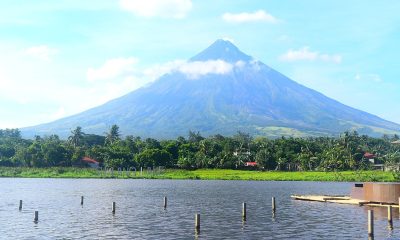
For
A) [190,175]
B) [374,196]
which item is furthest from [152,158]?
[374,196]

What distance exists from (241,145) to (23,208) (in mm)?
114259

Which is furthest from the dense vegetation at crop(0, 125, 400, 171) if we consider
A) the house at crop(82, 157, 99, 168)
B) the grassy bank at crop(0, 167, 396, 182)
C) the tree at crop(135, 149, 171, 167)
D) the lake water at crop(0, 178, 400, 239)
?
the lake water at crop(0, 178, 400, 239)

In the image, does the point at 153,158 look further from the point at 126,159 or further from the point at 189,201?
the point at 189,201

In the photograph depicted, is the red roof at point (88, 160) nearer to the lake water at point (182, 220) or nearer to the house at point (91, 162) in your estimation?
the house at point (91, 162)

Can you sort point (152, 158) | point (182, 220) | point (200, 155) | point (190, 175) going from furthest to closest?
point (200, 155), point (152, 158), point (190, 175), point (182, 220)

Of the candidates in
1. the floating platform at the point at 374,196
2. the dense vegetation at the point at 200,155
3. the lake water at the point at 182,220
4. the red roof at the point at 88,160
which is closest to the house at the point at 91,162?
the red roof at the point at 88,160

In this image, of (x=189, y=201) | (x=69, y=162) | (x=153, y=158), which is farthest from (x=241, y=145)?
(x=189, y=201)

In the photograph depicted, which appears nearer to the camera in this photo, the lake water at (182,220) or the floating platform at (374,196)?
the lake water at (182,220)

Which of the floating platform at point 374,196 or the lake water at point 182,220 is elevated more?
the floating platform at point 374,196

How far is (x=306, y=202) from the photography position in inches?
2293

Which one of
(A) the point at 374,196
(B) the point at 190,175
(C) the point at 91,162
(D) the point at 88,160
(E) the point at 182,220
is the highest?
(D) the point at 88,160

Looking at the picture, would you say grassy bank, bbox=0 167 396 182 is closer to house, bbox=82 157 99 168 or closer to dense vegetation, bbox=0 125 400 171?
dense vegetation, bbox=0 125 400 171

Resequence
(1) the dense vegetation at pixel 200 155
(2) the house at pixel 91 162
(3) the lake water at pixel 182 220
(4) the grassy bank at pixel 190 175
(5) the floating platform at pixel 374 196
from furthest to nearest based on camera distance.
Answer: (2) the house at pixel 91 162 < (1) the dense vegetation at pixel 200 155 < (4) the grassy bank at pixel 190 175 < (5) the floating platform at pixel 374 196 < (3) the lake water at pixel 182 220

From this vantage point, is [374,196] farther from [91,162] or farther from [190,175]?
[91,162]
